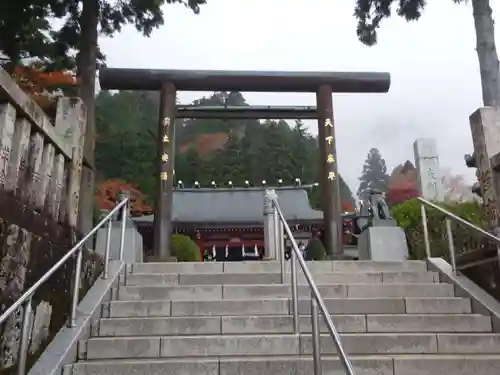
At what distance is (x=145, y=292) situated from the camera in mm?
4875

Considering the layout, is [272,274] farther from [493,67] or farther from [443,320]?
[493,67]

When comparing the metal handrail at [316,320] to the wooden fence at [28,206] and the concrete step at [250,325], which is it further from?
the wooden fence at [28,206]

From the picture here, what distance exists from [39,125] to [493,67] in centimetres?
783

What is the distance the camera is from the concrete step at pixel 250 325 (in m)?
4.18

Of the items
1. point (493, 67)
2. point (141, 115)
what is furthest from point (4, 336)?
point (141, 115)

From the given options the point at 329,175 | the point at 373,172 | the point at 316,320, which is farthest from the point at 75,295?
the point at 373,172

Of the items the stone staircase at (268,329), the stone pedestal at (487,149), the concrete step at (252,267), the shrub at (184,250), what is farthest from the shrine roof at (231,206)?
the stone staircase at (268,329)

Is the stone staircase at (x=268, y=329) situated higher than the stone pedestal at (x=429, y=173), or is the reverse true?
the stone pedestal at (x=429, y=173)

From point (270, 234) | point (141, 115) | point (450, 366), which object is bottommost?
point (450, 366)

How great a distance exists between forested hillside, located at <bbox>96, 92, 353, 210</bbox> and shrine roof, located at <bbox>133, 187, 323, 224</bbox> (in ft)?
29.9

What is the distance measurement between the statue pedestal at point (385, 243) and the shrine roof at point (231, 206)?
32.0ft

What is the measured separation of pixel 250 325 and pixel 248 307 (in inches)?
11.6

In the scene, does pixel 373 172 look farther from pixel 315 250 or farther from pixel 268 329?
pixel 268 329

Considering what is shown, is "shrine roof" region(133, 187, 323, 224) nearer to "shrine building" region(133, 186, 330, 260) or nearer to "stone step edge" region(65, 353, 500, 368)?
"shrine building" region(133, 186, 330, 260)
